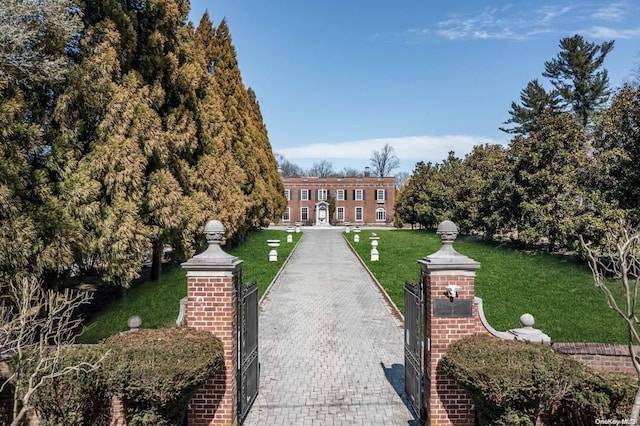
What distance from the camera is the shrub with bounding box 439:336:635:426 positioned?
14.3 ft

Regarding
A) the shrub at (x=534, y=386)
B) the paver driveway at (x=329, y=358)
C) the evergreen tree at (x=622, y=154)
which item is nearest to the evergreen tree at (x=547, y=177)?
the evergreen tree at (x=622, y=154)

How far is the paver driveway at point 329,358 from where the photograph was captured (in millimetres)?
6059

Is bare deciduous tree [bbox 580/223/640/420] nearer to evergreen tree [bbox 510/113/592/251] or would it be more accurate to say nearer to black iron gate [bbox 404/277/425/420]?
black iron gate [bbox 404/277/425/420]

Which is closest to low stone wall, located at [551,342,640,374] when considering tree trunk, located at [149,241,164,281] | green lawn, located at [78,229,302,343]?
green lawn, located at [78,229,302,343]

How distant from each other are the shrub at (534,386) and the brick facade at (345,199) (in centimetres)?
5901

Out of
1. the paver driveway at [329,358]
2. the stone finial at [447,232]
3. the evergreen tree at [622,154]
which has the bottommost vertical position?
the paver driveway at [329,358]

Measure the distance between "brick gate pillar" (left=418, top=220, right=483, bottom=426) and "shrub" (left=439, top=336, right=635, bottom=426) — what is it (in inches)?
23.4

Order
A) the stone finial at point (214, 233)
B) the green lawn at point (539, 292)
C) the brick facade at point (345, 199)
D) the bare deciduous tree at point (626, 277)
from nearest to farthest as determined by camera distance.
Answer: the bare deciduous tree at point (626, 277) < the stone finial at point (214, 233) < the green lawn at point (539, 292) < the brick facade at point (345, 199)

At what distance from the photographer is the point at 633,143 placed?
1512 centimetres

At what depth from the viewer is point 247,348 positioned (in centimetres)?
609

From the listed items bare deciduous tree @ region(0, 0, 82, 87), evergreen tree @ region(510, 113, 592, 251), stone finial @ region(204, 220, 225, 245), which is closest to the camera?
stone finial @ region(204, 220, 225, 245)

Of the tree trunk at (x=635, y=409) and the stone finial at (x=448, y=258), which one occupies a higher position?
the stone finial at (x=448, y=258)

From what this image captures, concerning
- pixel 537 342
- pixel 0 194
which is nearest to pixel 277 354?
pixel 537 342

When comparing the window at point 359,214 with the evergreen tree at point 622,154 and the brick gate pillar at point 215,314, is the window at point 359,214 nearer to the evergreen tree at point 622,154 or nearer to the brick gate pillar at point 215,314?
the evergreen tree at point 622,154
